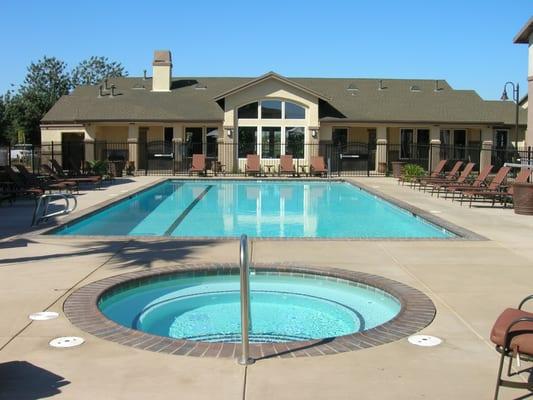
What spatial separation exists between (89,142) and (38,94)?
29548 millimetres

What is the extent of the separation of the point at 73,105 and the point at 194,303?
31337 mm

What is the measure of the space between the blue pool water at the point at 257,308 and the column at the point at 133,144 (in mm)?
25395

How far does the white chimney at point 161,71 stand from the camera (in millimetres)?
36459

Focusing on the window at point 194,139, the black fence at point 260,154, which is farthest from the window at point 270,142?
the window at point 194,139

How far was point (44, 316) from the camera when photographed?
5645 mm

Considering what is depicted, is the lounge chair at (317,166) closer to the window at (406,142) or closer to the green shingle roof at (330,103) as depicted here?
the green shingle roof at (330,103)

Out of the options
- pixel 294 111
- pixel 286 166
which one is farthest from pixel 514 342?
pixel 294 111

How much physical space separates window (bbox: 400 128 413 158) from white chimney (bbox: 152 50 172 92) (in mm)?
14291

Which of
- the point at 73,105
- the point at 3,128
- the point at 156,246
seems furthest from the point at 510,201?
the point at 3,128

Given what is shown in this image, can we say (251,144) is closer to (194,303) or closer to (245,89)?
(245,89)

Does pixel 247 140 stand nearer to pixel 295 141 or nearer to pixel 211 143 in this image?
pixel 211 143

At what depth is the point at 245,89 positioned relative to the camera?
31.8m

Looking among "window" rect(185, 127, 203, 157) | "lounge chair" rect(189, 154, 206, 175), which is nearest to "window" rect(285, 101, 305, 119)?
"window" rect(185, 127, 203, 157)

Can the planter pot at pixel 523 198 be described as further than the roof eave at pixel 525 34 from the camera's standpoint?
No
